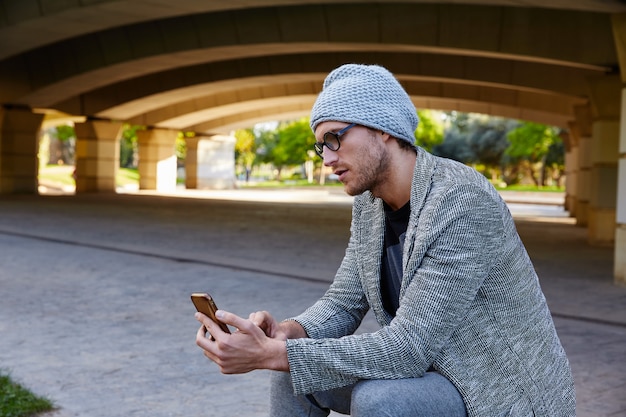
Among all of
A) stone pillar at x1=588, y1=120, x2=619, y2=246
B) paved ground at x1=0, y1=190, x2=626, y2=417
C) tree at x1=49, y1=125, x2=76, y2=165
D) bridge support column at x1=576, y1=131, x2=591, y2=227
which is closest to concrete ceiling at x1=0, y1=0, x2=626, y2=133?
stone pillar at x1=588, y1=120, x2=619, y2=246

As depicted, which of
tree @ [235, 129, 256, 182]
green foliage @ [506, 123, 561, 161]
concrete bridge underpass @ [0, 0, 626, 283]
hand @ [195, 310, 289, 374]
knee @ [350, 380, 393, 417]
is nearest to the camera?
knee @ [350, 380, 393, 417]

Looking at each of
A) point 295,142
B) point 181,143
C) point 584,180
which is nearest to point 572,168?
point 584,180

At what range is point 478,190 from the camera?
233 centimetres

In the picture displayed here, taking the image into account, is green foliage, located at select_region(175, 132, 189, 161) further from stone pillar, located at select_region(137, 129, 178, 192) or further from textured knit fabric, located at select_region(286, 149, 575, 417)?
textured knit fabric, located at select_region(286, 149, 575, 417)

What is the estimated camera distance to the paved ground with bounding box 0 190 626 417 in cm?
466

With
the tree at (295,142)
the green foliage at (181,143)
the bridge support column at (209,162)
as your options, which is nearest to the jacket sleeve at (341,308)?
the bridge support column at (209,162)

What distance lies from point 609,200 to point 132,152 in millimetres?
64740

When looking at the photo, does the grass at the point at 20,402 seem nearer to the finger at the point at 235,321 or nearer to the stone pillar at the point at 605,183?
the finger at the point at 235,321

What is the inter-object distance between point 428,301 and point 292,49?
56.4 ft

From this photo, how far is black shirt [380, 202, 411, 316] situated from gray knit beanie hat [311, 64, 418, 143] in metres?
0.24

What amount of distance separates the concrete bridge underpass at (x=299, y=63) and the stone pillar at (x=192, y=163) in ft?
17.7

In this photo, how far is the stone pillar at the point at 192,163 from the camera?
131 ft

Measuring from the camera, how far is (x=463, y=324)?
2.31m

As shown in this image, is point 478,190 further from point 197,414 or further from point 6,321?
point 6,321
